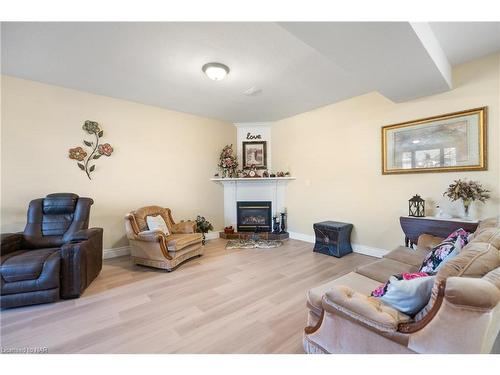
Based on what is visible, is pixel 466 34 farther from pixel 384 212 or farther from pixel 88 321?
pixel 88 321

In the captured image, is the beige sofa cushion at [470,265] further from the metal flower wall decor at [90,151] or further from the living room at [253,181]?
the metal flower wall decor at [90,151]

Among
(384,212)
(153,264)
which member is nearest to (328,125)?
(384,212)

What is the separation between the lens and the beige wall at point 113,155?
281cm

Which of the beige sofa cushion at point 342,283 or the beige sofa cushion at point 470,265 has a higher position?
the beige sofa cushion at point 470,265

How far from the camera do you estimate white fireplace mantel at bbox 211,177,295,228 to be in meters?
4.75

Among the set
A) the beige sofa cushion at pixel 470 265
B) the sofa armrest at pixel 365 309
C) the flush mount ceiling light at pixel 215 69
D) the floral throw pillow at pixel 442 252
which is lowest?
the sofa armrest at pixel 365 309

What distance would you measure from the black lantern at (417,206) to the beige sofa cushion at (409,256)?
2.28 feet

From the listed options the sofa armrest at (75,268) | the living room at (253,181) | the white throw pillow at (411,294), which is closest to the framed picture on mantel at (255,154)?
the living room at (253,181)

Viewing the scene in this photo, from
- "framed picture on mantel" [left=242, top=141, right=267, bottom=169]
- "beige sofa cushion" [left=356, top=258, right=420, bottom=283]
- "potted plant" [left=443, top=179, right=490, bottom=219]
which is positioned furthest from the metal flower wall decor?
"potted plant" [left=443, top=179, right=490, bottom=219]

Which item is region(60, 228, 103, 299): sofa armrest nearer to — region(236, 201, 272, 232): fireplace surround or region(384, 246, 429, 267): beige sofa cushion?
region(236, 201, 272, 232): fireplace surround

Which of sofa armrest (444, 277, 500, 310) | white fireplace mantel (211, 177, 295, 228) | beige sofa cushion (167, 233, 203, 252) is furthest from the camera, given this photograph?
white fireplace mantel (211, 177, 295, 228)

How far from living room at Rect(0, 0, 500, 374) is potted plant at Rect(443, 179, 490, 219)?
21mm
